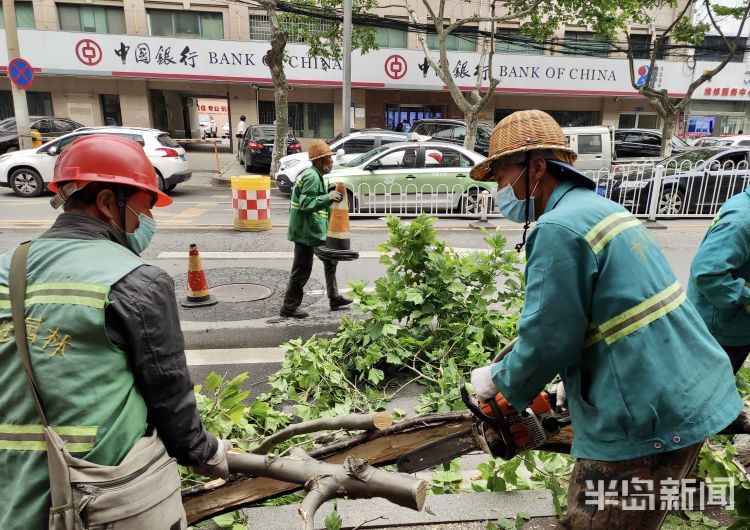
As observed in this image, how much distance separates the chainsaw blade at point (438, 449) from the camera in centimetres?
201

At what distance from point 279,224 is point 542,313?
8895 millimetres

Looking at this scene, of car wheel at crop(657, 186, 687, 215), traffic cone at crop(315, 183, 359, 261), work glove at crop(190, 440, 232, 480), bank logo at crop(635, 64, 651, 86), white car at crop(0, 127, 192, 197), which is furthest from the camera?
bank logo at crop(635, 64, 651, 86)

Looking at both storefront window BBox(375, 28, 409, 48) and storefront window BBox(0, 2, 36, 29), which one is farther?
storefront window BBox(375, 28, 409, 48)

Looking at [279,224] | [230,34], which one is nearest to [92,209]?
[279,224]

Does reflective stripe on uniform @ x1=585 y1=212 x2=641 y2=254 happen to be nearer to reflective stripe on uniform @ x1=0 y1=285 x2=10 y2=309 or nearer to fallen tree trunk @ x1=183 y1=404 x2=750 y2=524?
fallen tree trunk @ x1=183 y1=404 x2=750 y2=524

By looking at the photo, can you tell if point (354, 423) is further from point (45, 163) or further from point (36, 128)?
point (36, 128)

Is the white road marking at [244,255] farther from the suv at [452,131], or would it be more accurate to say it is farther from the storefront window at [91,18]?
the storefront window at [91,18]

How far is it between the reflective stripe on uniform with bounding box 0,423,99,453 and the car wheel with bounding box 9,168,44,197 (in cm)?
1316

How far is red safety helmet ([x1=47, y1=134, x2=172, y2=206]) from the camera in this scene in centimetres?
161

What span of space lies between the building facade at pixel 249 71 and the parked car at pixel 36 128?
3180 millimetres

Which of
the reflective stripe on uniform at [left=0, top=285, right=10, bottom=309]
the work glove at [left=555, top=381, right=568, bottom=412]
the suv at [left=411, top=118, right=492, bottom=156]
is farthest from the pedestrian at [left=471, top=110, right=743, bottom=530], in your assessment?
the suv at [left=411, top=118, right=492, bottom=156]

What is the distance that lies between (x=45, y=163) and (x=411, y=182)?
27.7 ft

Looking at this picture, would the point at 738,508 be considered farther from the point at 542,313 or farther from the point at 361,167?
the point at 361,167

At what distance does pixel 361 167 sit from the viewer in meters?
11.2
